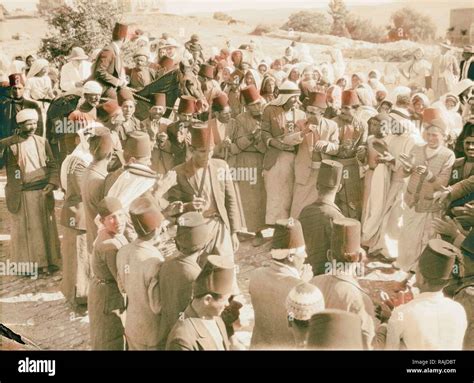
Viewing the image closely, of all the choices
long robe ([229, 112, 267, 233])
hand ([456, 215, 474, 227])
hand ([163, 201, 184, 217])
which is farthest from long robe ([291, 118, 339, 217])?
hand ([456, 215, 474, 227])

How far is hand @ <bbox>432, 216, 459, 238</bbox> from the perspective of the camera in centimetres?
902

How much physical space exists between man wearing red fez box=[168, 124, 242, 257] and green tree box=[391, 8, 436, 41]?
8.23ft

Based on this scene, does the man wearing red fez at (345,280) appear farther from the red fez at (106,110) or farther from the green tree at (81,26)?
the green tree at (81,26)

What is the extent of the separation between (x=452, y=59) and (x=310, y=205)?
2505mm

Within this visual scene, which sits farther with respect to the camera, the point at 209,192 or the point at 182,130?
the point at 182,130

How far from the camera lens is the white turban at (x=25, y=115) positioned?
920 centimetres

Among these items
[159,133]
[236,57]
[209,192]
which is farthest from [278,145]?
[159,133]

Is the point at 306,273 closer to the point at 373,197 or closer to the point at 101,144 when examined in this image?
the point at 373,197

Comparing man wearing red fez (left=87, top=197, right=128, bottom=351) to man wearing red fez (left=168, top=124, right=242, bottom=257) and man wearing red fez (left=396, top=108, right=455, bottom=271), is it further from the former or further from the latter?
man wearing red fez (left=396, top=108, right=455, bottom=271)

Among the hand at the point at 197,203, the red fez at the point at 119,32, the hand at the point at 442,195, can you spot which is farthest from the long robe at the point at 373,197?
the red fez at the point at 119,32

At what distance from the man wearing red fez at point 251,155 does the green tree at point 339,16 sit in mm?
1137

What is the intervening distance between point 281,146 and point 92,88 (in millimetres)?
2161

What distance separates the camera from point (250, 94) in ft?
31.2
